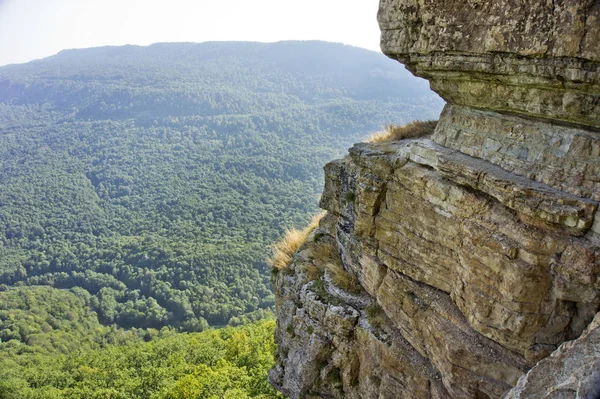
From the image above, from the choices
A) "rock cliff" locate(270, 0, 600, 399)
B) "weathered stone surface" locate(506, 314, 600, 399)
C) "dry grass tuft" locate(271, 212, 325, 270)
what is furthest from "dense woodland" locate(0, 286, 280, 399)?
"weathered stone surface" locate(506, 314, 600, 399)

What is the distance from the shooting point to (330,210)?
9.62 meters

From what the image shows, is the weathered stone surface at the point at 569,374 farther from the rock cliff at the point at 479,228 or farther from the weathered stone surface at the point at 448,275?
the weathered stone surface at the point at 448,275

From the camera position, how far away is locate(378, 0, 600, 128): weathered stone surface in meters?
4.49

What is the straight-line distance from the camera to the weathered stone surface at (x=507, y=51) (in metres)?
4.49

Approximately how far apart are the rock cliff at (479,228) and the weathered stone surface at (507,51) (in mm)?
17

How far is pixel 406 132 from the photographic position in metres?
9.40

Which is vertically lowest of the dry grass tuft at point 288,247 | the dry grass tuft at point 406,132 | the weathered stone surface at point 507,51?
the dry grass tuft at point 288,247

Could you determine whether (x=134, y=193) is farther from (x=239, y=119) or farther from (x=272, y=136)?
(x=239, y=119)

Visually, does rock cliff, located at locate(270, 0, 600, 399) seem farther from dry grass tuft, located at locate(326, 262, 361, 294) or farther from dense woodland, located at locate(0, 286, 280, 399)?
dense woodland, located at locate(0, 286, 280, 399)

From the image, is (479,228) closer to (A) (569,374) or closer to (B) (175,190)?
(A) (569,374)

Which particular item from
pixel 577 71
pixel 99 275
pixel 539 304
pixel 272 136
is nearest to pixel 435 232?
pixel 539 304

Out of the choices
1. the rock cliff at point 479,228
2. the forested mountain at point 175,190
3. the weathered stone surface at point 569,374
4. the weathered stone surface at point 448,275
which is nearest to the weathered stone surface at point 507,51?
the rock cliff at point 479,228

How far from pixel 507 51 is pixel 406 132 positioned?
4.38m

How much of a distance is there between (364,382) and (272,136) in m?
140
